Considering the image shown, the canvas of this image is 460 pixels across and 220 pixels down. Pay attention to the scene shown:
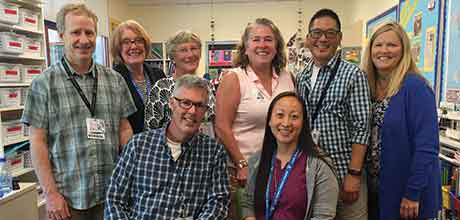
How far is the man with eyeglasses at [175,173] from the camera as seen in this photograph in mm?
1549

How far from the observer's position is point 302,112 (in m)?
1.58

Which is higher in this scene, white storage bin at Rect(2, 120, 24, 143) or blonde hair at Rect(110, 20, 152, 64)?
blonde hair at Rect(110, 20, 152, 64)

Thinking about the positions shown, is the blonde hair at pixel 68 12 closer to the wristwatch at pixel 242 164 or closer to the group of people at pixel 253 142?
the group of people at pixel 253 142

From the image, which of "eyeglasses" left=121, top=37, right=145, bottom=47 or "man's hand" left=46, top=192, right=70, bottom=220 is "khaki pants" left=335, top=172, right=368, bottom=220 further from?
"eyeglasses" left=121, top=37, right=145, bottom=47

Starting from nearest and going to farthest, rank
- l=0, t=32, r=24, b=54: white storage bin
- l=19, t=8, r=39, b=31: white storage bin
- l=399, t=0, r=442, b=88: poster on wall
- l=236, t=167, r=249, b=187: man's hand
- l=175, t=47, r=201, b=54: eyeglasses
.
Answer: l=236, t=167, r=249, b=187: man's hand, l=175, t=47, r=201, b=54: eyeglasses, l=399, t=0, r=442, b=88: poster on wall, l=0, t=32, r=24, b=54: white storage bin, l=19, t=8, r=39, b=31: white storage bin

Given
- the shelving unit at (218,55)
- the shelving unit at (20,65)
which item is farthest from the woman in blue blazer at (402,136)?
the shelving unit at (218,55)

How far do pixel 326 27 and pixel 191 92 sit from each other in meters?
0.75

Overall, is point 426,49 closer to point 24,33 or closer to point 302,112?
point 302,112

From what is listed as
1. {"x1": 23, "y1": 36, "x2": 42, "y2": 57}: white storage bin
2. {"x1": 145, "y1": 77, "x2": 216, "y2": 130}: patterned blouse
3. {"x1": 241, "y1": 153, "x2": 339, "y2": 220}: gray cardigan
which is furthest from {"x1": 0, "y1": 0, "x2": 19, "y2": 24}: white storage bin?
{"x1": 241, "y1": 153, "x2": 339, "y2": 220}: gray cardigan

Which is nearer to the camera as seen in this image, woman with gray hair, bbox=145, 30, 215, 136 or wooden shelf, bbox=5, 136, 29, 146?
woman with gray hair, bbox=145, 30, 215, 136

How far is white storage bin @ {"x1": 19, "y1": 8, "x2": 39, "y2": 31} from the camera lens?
3.69 metres

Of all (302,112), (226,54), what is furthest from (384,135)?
(226,54)

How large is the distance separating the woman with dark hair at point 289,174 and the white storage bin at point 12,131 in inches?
117

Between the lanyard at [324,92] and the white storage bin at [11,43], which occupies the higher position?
the white storage bin at [11,43]
